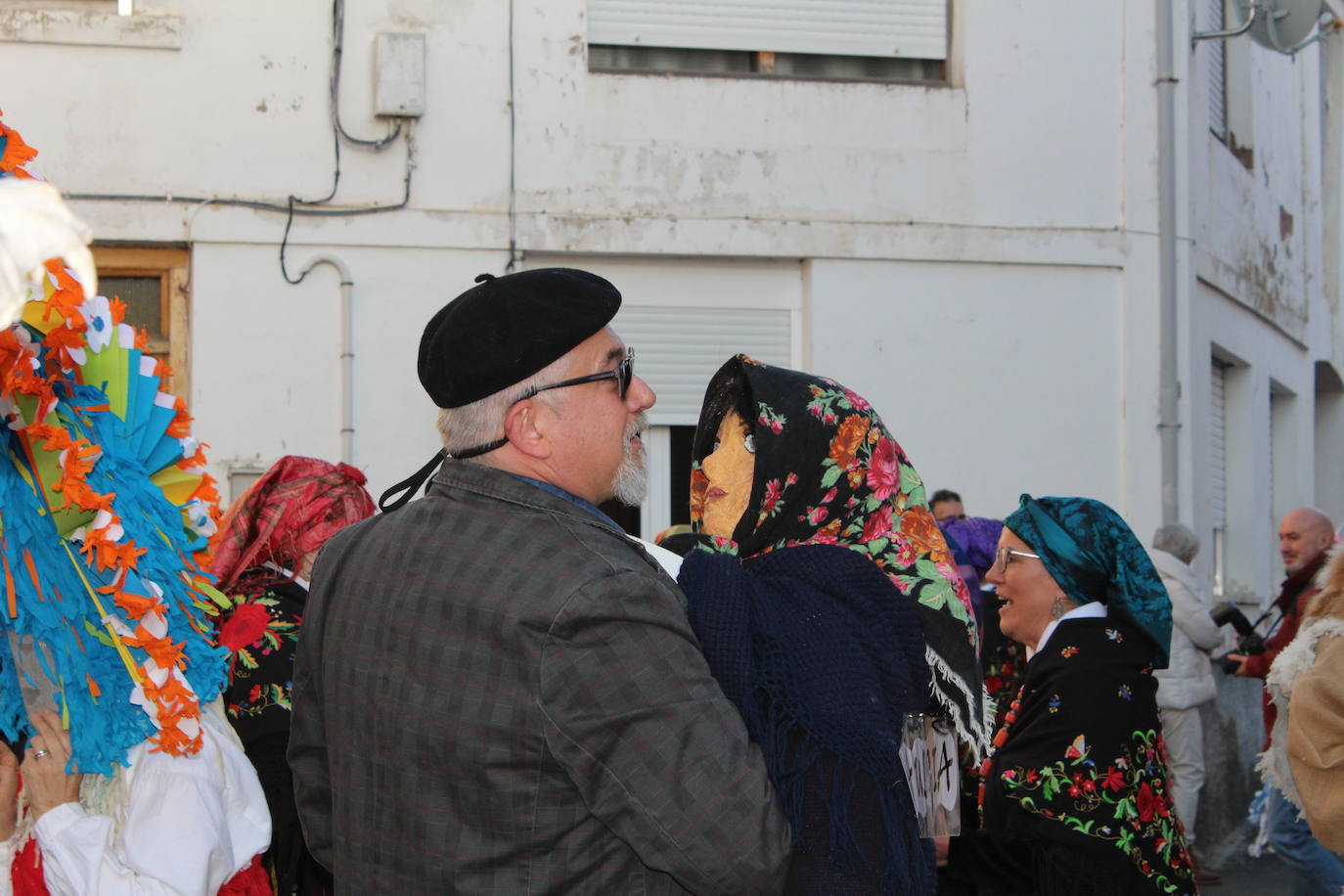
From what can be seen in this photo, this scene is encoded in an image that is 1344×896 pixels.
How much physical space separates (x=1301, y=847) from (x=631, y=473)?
188 inches

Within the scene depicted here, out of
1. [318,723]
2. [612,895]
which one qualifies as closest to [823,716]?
[612,895]

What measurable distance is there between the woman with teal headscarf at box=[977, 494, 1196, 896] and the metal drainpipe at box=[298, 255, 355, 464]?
4.62m

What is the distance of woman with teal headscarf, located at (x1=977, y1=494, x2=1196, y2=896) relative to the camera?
382 cm

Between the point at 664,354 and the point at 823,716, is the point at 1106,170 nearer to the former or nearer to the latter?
the point at 664,354

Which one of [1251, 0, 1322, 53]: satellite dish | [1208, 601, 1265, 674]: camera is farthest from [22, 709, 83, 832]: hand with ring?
[1251, 0, 1322, 53]: satellite dish

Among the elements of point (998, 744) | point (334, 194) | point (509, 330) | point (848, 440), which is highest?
point (334, 194)

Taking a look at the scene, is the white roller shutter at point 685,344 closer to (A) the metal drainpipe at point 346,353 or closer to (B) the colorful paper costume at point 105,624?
(A) the metal drainpipe at point 346,353

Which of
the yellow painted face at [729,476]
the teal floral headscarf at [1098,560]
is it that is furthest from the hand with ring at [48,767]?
the teal floral headscarf at [1098,560]

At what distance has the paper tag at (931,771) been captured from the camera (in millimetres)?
2467

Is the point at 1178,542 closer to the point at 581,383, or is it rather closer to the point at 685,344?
the point at 685,344

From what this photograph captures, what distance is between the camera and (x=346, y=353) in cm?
822

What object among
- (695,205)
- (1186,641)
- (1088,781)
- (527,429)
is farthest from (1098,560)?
(695,205)

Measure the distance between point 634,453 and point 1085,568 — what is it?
2238 millimetres

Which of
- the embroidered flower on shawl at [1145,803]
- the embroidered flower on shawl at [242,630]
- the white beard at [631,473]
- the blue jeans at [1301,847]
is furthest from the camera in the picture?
the blue jeans at [1301,847]
